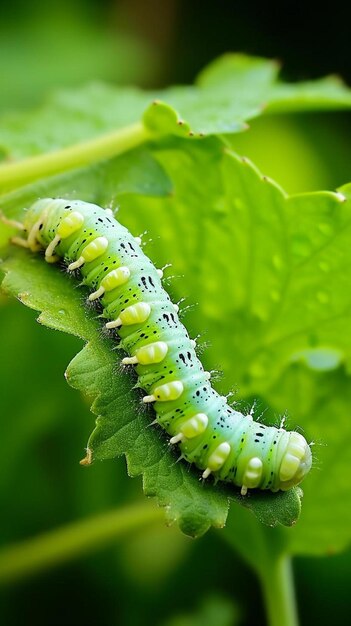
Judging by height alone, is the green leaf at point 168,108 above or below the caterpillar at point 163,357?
above

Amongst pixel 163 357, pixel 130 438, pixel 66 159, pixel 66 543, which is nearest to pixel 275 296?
pixel 163 357

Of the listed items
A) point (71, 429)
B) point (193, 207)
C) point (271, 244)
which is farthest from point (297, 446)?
point (71, 429)

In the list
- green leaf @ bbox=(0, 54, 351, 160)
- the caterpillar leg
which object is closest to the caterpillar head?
the caterpillar leg

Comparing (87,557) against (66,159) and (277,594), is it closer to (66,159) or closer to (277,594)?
(277,594)

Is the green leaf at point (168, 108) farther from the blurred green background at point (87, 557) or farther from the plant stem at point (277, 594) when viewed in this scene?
the plant stem at point (277, 594)

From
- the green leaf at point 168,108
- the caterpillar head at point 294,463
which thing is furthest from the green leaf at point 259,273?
the caterpillar head at point 294,463

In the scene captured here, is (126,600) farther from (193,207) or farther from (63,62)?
(63,62)

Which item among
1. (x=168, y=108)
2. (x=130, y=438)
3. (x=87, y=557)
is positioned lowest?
(x=87, y=557)
